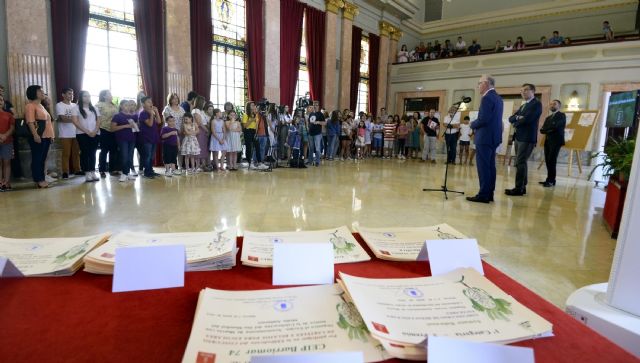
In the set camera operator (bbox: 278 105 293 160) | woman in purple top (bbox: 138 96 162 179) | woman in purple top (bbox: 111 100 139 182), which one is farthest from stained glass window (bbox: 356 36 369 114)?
woman in purple top (bbox: 111 100 139 182)

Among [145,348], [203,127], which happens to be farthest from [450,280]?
[203,127]

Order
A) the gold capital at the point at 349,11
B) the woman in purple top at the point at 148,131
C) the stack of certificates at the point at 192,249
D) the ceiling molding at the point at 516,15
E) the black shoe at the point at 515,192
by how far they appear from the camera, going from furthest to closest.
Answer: the ceiling molding at the point at 516,15
the gold capital at the point at 349,11
the woman in purple top at the point at 148,131
the black shoe at the point at 515,192
the stack of certificates at the point at 192,249

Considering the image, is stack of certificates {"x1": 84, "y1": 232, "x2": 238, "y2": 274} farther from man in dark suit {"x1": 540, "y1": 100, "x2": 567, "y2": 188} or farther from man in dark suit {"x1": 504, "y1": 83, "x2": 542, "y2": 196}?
man in dark suit {"x1": 540, "y1": 100, "x2": 567, "y2": 188}

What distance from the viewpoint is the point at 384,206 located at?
4.56 metres

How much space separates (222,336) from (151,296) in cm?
26

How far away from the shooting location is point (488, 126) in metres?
4.63

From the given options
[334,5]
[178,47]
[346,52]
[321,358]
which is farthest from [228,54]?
[321,358]

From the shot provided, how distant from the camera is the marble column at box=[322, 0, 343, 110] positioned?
12.3 m

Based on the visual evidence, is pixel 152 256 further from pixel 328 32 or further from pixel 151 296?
pixel 328 32

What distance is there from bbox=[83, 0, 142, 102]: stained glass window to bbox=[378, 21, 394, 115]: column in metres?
10.0

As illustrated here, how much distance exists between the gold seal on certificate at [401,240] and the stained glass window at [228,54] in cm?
923

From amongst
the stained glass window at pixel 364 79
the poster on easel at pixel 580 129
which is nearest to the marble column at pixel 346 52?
the stained glass window at pixel 364 79

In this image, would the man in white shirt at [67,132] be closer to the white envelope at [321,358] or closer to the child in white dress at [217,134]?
the child in white dress at [217,134]

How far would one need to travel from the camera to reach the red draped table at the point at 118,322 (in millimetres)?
572
